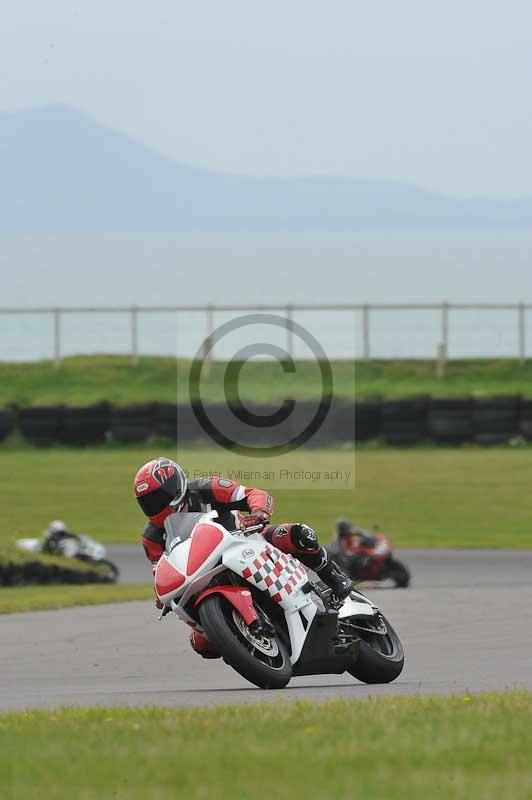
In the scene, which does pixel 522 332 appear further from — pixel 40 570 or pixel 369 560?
pixel 40 570

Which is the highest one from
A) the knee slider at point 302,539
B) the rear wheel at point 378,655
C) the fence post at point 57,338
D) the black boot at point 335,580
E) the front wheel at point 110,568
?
the fence post at point 57,338

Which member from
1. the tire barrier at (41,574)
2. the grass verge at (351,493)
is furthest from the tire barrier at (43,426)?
the tire barrier at (41,574)

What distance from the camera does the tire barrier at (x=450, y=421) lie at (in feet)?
101

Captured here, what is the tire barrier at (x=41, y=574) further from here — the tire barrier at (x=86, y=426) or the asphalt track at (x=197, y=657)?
the tire barrier at (x=86, y=426)

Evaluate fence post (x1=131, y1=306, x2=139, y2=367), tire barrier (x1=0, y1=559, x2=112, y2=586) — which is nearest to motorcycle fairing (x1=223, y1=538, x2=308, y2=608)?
tire barrier (x1=0, y1=559, x2=112, y2=586)

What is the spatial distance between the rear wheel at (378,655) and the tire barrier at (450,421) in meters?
21.8

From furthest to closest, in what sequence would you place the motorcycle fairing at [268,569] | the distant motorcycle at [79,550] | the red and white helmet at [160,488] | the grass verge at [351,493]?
1. the grass verge at [351,493]
2. the distant motorcycle at [79,550]
3. the red and white helmet at [160,488]
4. the motorcycle fairing at [268,569]

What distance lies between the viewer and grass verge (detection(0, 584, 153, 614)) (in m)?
14.8

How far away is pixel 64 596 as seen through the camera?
51.3 ft

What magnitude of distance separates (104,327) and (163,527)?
33487mm

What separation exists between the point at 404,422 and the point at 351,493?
333 centimetres

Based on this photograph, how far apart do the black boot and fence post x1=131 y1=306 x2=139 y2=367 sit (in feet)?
106

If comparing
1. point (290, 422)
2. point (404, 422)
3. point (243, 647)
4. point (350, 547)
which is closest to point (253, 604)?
point (243, 647)

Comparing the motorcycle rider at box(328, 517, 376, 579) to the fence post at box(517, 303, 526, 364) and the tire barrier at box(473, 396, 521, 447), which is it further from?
the fence post at box(517, 303, 526, 364)
